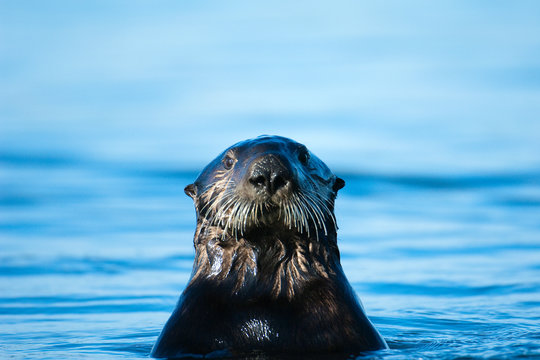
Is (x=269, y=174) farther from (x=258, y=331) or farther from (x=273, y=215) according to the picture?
(x=258, y=331)

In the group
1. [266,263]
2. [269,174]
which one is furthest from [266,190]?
[266,263]

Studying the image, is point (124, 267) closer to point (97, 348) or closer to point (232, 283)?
point (97, 348)

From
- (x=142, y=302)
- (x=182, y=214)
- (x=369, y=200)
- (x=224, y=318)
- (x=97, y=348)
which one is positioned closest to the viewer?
(x=224, y=318)

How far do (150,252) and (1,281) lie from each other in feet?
5.77

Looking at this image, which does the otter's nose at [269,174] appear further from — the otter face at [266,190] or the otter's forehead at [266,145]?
the otter's forehead at [266,145]

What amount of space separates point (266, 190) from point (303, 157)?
0.50 meters

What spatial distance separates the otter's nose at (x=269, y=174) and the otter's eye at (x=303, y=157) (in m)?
0.39

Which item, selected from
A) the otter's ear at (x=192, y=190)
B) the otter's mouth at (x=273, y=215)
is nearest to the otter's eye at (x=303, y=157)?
the otter's mouth at (x=273, y=215)

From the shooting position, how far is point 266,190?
5270 millimetres

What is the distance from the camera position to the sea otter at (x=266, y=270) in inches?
210

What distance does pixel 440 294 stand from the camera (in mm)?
9234

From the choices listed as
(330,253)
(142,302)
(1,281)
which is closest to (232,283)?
(330,253)

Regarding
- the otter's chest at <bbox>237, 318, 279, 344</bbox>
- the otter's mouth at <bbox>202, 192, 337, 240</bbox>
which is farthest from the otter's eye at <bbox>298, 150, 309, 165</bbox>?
the otter's chest at <bbox>237, 318, 279, 344</bbox>

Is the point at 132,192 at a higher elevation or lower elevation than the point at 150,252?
higher
